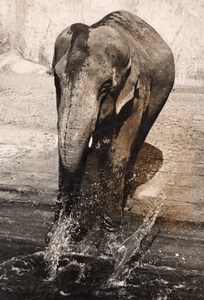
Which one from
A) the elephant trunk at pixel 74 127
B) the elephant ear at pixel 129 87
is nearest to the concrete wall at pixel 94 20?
the elephant ear at pixel 129 87

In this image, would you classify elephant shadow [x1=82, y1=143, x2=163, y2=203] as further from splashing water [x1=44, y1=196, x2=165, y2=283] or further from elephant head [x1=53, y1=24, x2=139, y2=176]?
elephant head [x1=53, y1=24, x2=139, y2=176]

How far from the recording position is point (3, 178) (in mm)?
6562

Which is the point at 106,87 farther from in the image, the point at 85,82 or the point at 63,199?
the point at 63,199

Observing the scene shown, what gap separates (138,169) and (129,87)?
2335 millimetres

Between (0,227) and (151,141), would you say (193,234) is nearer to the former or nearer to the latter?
(0,227)

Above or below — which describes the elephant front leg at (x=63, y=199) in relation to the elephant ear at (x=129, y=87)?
below

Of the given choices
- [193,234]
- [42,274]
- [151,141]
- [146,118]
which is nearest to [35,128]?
[151,141]

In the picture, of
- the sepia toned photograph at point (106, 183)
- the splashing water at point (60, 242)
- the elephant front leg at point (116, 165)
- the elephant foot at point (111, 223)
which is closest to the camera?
A: the sepia toned photograph at point (106, 183)

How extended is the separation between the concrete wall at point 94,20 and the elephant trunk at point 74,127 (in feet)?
21.7

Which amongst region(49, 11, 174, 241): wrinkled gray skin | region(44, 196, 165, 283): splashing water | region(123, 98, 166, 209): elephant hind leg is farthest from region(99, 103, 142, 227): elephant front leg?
region(123, 98, 166, 209): elephant hind leg

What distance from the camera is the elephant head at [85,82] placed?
399 centimetres

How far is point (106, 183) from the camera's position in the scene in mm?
4941

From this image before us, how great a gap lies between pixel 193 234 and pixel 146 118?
1.07 metres

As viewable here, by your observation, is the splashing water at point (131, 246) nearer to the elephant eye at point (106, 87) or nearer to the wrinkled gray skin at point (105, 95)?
the wrinkled gray skin at point (105, 95)
